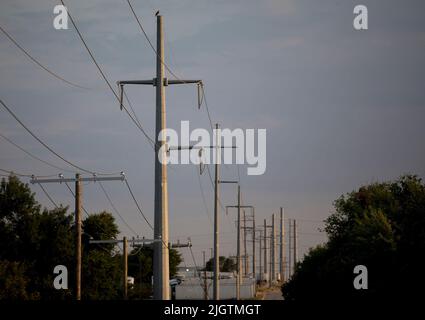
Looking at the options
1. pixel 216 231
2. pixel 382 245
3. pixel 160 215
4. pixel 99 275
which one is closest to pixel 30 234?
pixel 99 275

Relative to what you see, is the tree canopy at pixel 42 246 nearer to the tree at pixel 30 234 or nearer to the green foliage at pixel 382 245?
the tree at pixel 30 234

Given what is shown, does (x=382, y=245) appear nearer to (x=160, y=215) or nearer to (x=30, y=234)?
(x=160, y=215)

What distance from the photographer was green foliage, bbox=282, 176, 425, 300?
48406 millimetres

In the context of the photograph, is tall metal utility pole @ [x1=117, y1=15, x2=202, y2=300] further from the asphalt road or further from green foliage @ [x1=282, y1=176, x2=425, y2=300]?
the asphalt road

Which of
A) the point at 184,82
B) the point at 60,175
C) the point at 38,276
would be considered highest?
the point at 184,82

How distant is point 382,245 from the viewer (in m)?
51.6

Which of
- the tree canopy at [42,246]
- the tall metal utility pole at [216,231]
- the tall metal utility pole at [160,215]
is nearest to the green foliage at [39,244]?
the tree canopy at [42,246]

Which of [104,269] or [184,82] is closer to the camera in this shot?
[184,82]

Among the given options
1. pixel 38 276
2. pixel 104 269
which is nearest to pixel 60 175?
pixel 38 276
